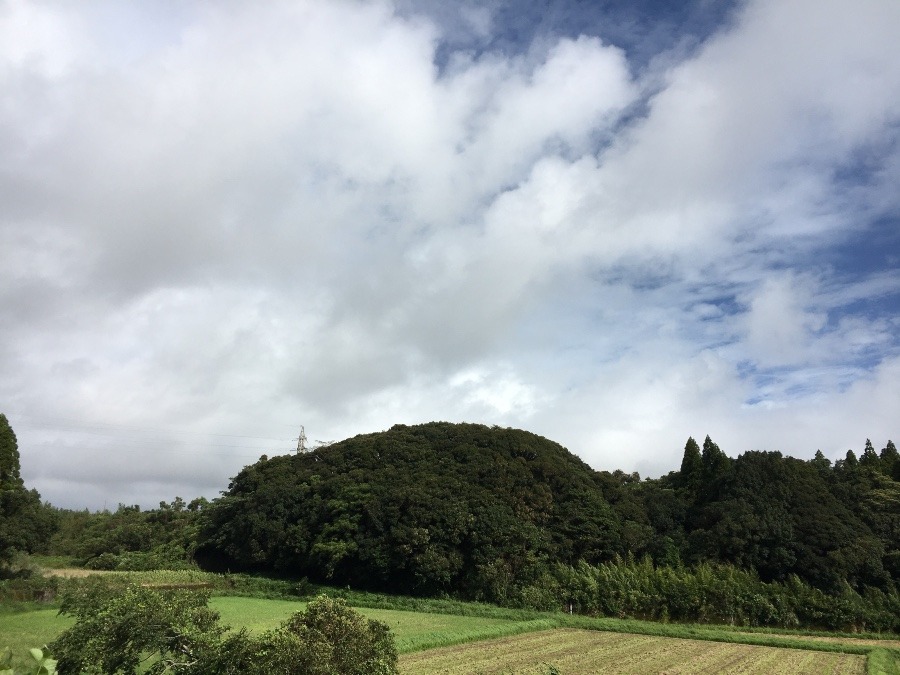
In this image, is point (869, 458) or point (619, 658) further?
point (869, 458)

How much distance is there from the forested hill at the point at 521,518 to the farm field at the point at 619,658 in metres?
10.2

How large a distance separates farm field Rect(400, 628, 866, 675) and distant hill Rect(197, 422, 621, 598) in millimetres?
10377

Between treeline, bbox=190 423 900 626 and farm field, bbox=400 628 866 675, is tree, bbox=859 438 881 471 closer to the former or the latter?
treeline, bbox=190 423 900 626

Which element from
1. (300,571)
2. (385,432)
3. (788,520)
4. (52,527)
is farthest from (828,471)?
(52,527)

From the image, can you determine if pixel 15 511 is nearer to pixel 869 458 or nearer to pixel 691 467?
pixel 691 467

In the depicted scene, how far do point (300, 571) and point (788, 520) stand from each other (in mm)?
29986

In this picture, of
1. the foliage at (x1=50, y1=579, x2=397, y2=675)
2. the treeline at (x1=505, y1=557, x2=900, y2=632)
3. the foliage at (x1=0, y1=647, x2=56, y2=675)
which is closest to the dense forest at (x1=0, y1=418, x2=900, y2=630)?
the treeline at (x1=505, y1=557, x2=900, y2=632)

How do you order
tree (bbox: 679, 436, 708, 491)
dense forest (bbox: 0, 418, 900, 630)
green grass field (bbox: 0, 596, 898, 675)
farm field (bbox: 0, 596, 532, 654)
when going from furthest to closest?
tree (bbox: 679, 436, 708, 491)
dense forest (bbox: 0, 418, 900, 630)
farm field (bbox: 0, 596, 532, 654)
green grass field (bbox: 0, 596, 898, 675)

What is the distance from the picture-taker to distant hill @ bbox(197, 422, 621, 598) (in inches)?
1341

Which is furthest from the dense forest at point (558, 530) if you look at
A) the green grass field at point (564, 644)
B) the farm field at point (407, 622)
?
the farm field at point (407, 622)

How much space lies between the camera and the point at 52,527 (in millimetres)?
30953

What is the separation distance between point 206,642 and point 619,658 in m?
15.5

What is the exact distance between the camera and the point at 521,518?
37.1 metres

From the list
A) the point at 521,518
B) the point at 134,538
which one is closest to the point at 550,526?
the point at 521,518
